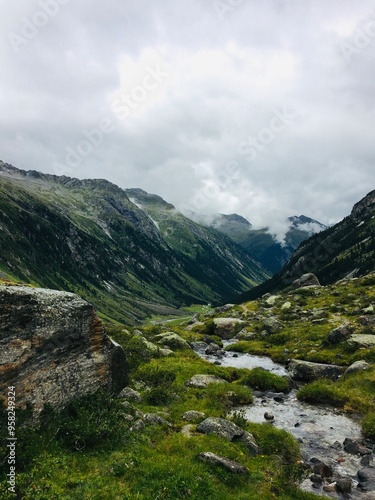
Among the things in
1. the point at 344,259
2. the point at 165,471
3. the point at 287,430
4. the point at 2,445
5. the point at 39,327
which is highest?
the point at 344,259

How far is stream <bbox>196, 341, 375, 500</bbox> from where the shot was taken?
672 inches

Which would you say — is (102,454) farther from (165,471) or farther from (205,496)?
(205,496)

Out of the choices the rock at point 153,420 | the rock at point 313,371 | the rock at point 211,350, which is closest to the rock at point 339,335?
the rock at point 313,371

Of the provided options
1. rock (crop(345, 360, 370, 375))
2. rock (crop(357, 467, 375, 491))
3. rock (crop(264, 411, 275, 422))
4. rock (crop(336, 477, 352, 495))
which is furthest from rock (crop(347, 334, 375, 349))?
rock (crop(336, 477, 352, 495))

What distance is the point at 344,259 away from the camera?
568ft

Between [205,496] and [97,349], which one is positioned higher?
[97,349]

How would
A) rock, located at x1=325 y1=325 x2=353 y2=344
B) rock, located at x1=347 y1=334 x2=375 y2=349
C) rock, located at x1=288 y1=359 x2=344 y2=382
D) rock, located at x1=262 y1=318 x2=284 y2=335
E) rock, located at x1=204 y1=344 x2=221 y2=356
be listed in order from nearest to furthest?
rock, located at x1=288 y1=359 x2=344 y2=382 < rock, located at x1=347 y1=334 x2=375 y2=349 < rock, located at x1=325 y1=325 x2=353 y2=344 < rock, located at x1=204 y1=344 x2=221 y2=356 < rock, located at x1=262 y1=318 x2=284 y2=335

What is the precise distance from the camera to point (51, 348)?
54.9ft

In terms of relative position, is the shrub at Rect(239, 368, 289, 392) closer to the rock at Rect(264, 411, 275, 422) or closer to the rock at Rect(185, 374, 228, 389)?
the rock at Rect(185, 374, 228, 389)

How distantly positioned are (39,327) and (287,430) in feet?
56.3

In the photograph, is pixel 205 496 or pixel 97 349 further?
pixel 97 349

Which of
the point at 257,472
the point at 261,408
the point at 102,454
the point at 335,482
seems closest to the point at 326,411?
the point at 261,408

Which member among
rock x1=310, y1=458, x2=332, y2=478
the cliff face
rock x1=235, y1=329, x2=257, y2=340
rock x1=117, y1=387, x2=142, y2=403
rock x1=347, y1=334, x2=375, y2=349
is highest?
the cliff face

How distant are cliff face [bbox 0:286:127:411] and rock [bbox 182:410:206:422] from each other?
5196 millimetres
